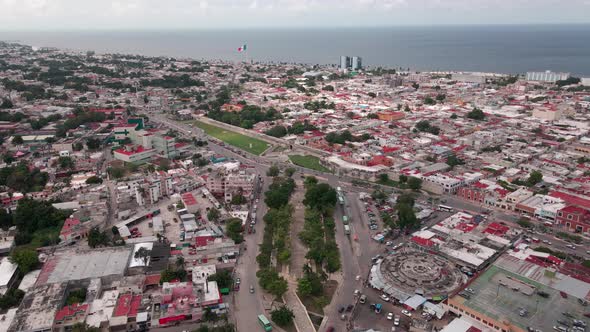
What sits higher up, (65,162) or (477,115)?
(477,115)

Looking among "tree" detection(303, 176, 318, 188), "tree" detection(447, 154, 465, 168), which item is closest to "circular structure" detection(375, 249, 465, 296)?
"tree" detection(303, 176, 318, 188)

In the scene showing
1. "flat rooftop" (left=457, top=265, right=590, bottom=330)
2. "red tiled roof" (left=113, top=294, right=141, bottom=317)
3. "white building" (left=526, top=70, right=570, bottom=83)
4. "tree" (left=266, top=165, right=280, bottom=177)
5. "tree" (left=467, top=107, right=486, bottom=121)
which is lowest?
"red tiled roof" (left=113, top=294, right=141, bottom=317)

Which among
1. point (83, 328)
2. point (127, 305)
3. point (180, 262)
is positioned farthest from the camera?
point (180, 262)

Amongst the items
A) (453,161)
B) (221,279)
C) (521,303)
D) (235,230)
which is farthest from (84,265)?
(453,161)

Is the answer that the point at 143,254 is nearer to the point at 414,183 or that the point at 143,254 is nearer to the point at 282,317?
the point at 282,317

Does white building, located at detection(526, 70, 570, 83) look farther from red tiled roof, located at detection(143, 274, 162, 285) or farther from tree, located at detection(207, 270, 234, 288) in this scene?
red tiled roof, located at detection(143, 274, 162, 285)

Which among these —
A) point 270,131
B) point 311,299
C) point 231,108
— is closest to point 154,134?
point 270,131

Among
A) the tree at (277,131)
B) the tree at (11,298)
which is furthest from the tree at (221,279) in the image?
the tree at (277,131)
